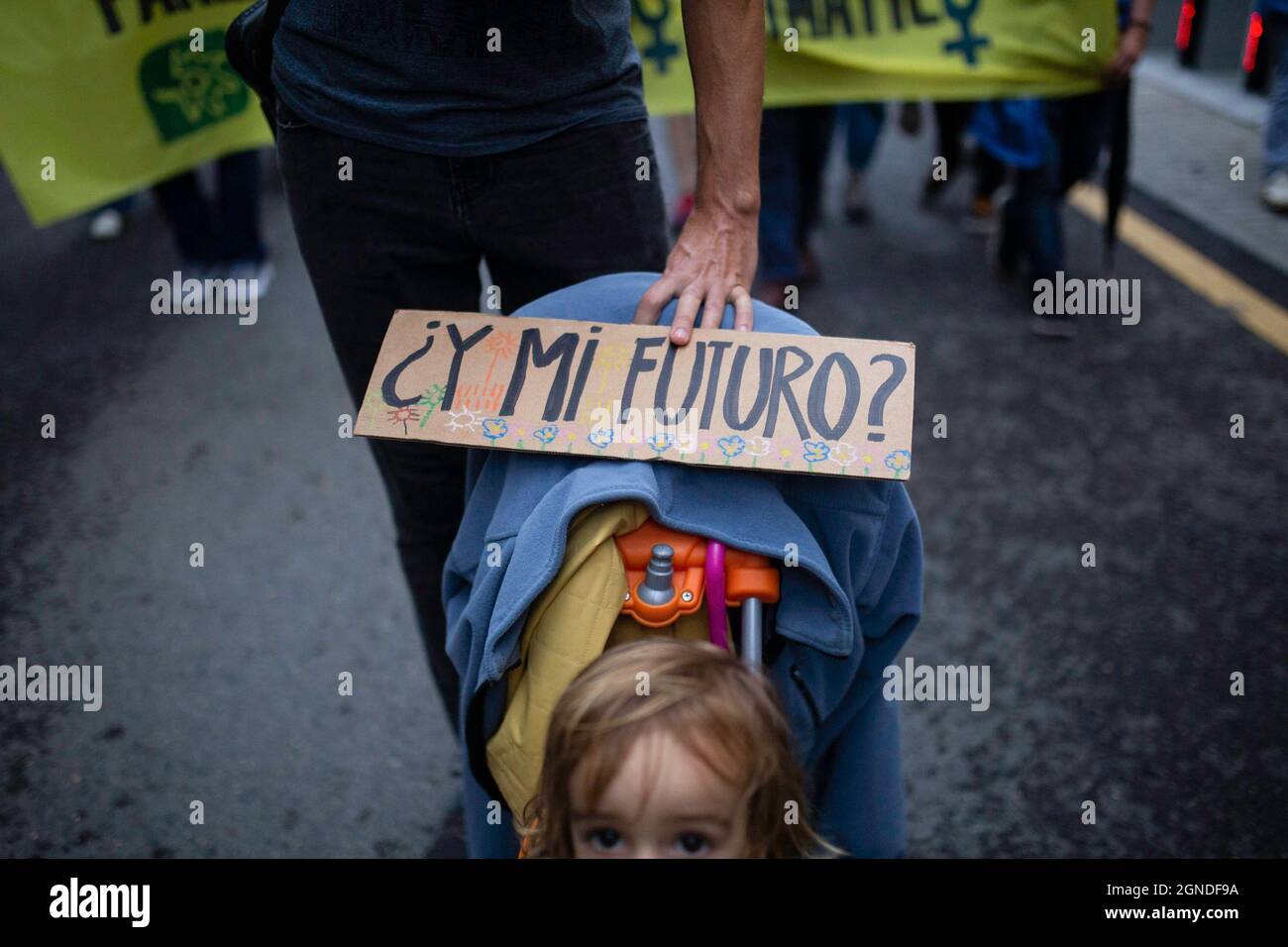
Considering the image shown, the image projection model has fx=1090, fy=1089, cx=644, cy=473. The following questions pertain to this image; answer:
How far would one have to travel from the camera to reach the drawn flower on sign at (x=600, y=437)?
1.42 m

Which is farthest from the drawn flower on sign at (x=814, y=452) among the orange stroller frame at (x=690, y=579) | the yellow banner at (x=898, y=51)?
the yellow banner at (x=898, y=51)

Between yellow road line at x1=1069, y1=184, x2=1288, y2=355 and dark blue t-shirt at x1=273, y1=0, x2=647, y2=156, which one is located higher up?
dark blue t-shirt at x1=273, y1=0, x2=647, y2=156

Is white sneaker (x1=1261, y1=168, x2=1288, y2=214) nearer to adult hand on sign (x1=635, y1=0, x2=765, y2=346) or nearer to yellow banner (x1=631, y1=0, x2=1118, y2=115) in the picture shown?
yellow banner (x1=631, y1=0, x2=1118, y2=115)

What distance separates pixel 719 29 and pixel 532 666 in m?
1.02

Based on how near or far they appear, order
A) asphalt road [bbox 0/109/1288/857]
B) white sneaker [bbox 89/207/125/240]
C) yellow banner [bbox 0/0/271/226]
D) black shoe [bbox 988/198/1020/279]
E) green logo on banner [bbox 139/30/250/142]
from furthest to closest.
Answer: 1. white sneaker [bbox 89/207/125/240]
2. black shoe [bbox 988/198/1020/279]
3. green logo on banner [bbox 139/30/250/142]
4. yellow banner [bbox 0/0/271/226]
5. asphalt road [bbox 0/109/1288/857]

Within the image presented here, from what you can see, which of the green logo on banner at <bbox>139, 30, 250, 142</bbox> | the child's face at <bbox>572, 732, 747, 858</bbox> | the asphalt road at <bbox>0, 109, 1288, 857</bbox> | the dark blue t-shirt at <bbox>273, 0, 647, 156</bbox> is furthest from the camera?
the green logo on banner at <bbox>139, 30, 250, 142</bbox>

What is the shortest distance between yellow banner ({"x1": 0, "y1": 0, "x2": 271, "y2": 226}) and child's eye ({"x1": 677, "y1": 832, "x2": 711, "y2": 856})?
2.84m

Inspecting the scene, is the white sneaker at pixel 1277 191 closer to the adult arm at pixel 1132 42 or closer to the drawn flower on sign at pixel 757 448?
the adult arm at pixel 1132 42

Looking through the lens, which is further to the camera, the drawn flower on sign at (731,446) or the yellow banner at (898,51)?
the yellow banner at (898,51)

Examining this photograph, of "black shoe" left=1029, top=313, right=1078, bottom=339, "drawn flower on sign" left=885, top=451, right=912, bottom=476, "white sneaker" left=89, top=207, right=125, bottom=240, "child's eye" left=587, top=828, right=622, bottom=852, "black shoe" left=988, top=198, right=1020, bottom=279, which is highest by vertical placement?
"black shoe" left=988, top=198, right=1020, bottom=279

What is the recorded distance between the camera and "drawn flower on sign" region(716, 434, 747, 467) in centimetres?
140

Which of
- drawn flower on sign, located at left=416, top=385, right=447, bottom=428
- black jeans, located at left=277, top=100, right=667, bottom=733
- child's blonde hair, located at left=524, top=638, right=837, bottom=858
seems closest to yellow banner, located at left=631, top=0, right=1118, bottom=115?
black jeans, located at left=277, top=100, right=667, bottom=733

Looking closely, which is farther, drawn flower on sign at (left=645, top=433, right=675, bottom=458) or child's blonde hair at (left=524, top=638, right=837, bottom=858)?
drawn flower on sign at (left=645, top=433, right=675, bottom=458)
